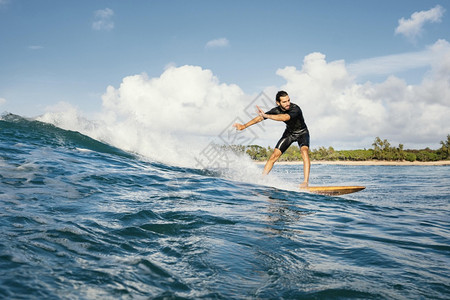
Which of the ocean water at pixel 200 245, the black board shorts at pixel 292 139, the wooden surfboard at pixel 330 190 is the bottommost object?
the ocean water at pixel 200 245

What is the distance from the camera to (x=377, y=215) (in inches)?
226

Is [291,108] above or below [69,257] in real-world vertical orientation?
above

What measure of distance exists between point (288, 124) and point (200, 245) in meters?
6.34

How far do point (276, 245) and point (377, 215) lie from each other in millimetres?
3313

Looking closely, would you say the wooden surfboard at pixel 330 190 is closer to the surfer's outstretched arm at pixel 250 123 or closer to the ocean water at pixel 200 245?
the ocean water at pixel 200 245

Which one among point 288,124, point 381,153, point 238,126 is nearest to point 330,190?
point 288,124

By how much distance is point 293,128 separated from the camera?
891 cm

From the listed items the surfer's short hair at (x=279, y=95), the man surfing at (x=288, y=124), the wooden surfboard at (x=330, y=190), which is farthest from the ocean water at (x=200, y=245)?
the surfer's short hair at (x=279, y=95)

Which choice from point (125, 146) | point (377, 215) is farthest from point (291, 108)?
point (125, 146)

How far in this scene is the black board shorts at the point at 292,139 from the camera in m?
8.92

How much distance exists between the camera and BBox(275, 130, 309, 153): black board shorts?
8.92 meters

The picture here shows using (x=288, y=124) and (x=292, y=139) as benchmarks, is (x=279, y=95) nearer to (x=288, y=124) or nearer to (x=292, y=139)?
(x=288, y=124)

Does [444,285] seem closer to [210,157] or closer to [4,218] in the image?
[4,218]

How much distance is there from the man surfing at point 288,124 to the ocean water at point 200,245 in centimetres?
225
